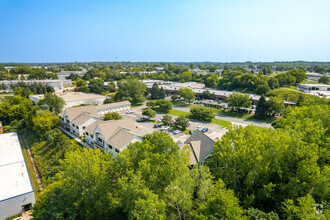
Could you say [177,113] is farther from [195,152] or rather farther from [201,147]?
[195,152]

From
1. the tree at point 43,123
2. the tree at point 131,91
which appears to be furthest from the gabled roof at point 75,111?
the tree at point 131,91

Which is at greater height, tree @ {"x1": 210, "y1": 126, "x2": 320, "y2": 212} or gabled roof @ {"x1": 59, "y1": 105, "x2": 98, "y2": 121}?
tree @ {"x1": 210, "y1": 126, "x2": 320, "y2": 212}

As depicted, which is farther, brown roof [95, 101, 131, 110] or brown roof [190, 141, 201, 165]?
brown roof [95, 101, 131, 110]

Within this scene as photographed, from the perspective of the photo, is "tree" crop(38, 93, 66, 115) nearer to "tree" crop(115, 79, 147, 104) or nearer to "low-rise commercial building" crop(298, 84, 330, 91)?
"tree" crop(115, 79, 147, 104)

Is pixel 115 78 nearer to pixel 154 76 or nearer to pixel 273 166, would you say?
pixel 154 76

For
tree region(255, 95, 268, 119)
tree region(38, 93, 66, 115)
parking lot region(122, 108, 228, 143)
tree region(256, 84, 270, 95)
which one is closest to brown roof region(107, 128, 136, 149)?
parking lot region(122, 108, 228, 143)

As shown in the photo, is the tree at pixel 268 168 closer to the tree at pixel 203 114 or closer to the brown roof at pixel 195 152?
the brown roof at pixel 195 152
